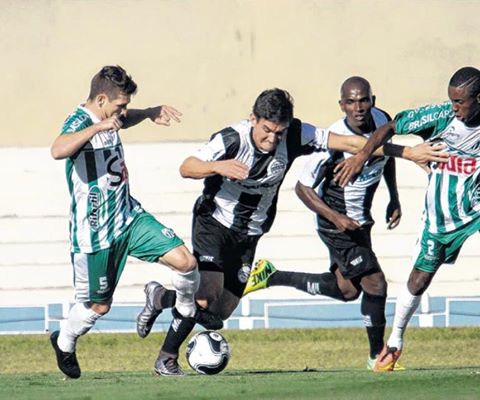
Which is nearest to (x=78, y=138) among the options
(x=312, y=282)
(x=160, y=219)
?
(x=312, y=282)

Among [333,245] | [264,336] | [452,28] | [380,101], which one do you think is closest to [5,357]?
[264,336]

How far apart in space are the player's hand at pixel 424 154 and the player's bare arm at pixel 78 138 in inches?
84.9

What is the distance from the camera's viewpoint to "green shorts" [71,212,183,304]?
1095 centimetres

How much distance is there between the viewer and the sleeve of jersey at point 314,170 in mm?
12750

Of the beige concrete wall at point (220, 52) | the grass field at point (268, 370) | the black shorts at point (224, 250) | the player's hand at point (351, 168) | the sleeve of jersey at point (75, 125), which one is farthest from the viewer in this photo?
the beige concrete wall at point (220, 52)

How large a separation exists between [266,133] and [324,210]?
171 centimetres

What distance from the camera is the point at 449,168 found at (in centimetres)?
1181

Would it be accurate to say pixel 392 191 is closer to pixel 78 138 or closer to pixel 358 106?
pixel 358 106

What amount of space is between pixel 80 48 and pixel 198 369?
261 inches

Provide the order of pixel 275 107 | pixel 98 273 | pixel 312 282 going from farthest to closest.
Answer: pixel 312 282 → pixel 98 273 → pixel 275 107

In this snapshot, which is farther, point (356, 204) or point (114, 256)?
point (356, 204)

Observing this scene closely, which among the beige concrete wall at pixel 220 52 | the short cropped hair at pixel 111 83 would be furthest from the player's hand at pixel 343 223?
the beige concrete wall at pixel 220 52

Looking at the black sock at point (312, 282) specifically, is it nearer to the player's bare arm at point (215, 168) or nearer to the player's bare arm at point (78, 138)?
the player's bare arm at point (215, 168)

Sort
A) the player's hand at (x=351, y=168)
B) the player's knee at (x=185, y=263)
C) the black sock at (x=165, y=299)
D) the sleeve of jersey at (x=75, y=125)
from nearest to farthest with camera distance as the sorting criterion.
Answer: the sleeve of jersey at (x=75, y=125) → the player's knee at (x=185, y=263) → the player's hand at (x=351, y=168) → the black sock at (x=165, y=299)
